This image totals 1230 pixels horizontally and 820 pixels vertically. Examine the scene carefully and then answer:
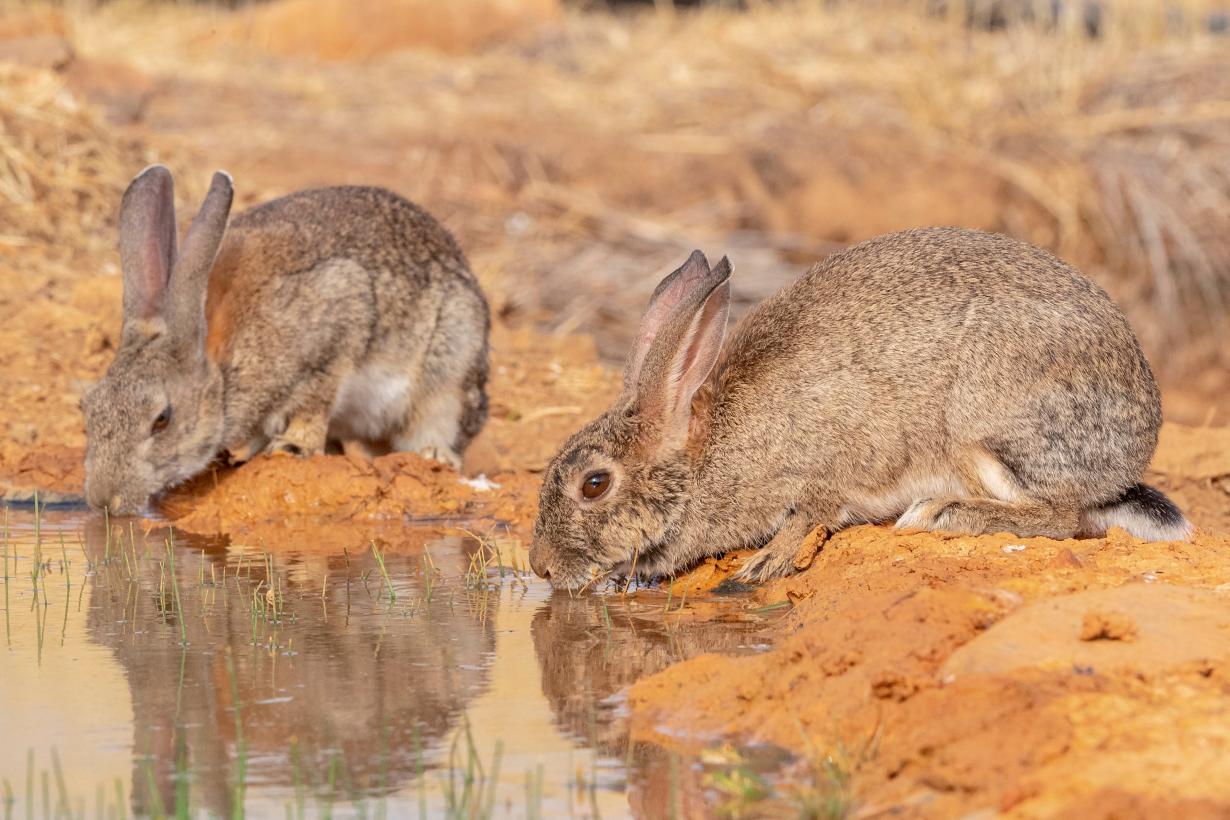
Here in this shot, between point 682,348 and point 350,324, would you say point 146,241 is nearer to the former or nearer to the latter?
point 350,324

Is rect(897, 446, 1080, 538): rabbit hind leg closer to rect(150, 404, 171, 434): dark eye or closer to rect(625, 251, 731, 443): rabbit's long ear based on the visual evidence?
rect(625, 251, 731, 443): rabbit's long ear

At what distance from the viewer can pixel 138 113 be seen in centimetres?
1365

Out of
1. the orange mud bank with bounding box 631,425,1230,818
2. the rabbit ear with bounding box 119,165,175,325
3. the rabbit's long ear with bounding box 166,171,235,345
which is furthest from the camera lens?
the rabbit ear with bounding box 119,165,175,325

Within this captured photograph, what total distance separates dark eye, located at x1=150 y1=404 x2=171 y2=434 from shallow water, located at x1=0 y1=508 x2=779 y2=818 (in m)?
0.62

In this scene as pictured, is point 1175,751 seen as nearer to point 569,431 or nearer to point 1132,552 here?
point 1132,552

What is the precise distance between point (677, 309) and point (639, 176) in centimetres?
821

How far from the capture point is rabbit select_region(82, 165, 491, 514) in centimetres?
717

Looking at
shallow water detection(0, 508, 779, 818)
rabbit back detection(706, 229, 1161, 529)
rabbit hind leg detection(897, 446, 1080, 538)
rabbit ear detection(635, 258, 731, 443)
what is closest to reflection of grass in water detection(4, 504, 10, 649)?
shallow water detection(0, 508, 779, 818)

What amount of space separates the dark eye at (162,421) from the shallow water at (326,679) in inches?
24.5

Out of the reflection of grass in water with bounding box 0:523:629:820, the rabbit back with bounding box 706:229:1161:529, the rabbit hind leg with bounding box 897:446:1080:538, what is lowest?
the reflection of grass in water with bounding box 0:523:629:820

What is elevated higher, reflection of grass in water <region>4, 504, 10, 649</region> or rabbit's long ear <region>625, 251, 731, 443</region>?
rabbit's long ear <region>625, 251, 731, 443</region>

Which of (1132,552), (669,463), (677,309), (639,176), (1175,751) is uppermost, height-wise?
(639,176)

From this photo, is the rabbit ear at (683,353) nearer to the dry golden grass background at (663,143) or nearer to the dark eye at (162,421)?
the dark eye at (162,421)

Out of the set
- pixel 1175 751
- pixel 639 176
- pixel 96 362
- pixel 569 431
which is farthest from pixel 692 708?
pixel 639 176
